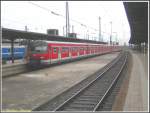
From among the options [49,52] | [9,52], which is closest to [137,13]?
[49,52]

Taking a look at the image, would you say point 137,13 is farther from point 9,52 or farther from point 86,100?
point 9,52

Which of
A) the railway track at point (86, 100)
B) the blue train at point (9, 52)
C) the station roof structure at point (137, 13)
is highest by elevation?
the station roof structure at point (137, 13)

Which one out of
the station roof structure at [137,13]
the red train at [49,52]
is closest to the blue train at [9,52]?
the red train at [49,52]

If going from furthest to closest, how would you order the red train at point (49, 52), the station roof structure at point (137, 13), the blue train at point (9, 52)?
the blue train at point (9, 52)
the red train at point (49, 52)
the station roof structure at point (137, 13)

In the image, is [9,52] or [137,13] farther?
[9,52]

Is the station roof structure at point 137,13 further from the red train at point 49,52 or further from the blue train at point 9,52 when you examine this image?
the blue train at point 9,52

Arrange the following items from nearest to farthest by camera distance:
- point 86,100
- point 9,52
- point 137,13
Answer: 1. point 86,100
2. point 137,13
3. point 9,52

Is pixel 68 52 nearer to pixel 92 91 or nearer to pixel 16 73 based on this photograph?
pixel 16 73

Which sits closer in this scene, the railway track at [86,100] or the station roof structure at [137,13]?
the railway track at [86,100]

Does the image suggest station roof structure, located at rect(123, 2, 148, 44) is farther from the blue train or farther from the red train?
the blue train

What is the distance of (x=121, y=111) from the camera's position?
10.2 metres

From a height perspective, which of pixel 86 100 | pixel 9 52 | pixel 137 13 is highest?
pixel 137 13

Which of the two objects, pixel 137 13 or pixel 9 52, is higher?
pixel 137 13

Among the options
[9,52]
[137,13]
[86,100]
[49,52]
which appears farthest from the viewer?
[9,52]
